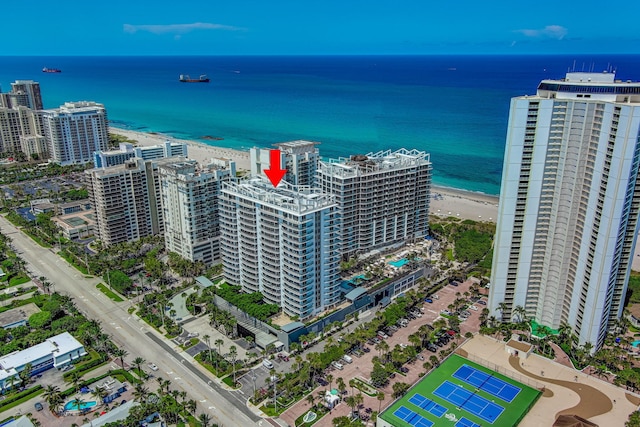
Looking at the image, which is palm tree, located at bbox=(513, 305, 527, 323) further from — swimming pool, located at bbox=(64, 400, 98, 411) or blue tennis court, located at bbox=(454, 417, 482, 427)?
swimming pool, located at bbox=(64, 400, 98, 411)

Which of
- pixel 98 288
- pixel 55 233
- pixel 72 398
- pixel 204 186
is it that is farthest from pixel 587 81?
pixel 55 233

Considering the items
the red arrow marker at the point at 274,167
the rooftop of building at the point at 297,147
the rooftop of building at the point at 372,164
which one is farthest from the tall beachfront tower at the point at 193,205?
the rooftop of building at the point at 372,164

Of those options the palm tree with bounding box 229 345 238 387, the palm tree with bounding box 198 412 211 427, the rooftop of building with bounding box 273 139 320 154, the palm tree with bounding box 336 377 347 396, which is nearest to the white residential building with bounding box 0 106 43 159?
the rooftop of building with bounding box 273 139 320 154

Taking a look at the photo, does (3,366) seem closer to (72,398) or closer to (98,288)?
(72,398)

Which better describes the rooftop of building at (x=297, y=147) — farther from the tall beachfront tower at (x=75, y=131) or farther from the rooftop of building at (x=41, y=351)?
the tall beachfront tower at (x=75, y=131)

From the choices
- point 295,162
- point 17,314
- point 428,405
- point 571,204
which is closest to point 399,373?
point 428,405

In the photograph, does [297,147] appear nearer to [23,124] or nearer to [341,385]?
[341,385]
